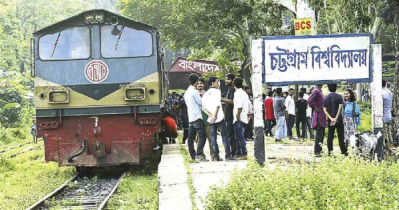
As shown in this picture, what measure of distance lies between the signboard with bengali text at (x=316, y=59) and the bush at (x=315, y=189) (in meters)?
2.88

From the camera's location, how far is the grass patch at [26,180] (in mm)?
9648

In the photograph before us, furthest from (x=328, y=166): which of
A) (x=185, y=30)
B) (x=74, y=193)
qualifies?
(x=185, y=30)

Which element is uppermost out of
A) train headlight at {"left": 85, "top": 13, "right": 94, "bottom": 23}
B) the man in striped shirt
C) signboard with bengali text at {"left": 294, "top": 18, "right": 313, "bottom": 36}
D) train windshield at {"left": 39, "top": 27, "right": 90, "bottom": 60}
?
train headlight at {"left": 85, "top": 13, "right": 94, "bottom": 23}

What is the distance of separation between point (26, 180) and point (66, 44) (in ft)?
9.16

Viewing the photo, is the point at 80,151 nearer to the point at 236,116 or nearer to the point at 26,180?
the point at 26,180

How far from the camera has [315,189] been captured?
5.72 metres

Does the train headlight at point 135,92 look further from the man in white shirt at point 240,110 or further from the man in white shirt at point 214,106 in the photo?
the man in white shirt at point 240,110

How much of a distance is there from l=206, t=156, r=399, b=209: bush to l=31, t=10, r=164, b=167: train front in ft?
16.9

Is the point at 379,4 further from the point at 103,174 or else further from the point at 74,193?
the point at 74,193

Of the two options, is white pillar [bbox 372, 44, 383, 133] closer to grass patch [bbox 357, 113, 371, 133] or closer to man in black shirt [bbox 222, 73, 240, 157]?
man in black shirt [bbox 222, 73, 240, 157]

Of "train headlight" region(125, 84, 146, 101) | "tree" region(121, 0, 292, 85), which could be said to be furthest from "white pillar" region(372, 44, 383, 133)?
"tree" region(121, 0, 292, 85)

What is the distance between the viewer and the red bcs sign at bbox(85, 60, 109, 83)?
11477mm

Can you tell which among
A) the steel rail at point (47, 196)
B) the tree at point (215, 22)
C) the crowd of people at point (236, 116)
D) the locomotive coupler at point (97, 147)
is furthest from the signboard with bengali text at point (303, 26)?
the tree at point (215, 22)

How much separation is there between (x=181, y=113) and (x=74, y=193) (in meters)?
6.26
